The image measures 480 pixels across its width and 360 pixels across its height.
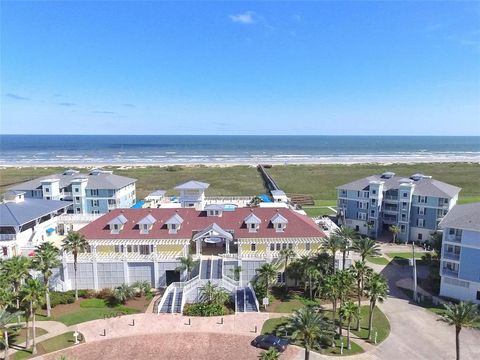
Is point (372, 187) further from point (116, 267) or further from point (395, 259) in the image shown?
point (116, 267)

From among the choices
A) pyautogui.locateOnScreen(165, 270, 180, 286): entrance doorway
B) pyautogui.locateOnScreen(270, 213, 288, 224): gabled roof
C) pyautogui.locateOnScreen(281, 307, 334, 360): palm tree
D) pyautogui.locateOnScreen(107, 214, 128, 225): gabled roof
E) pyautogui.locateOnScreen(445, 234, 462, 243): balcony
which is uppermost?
pyautogui.locateOnScreen(270, 213, 288, 224): gabled roof

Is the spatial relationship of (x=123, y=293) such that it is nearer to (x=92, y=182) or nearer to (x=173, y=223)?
(x=173, y=223)

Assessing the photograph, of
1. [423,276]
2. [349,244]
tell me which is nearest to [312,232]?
[349,244]

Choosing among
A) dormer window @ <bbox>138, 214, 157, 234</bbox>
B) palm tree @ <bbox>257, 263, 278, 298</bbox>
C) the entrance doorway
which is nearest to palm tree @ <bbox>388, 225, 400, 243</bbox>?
palm tree @ <bbox>257, 263, 278, 298</bbox>

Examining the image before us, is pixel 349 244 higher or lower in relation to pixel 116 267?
higher

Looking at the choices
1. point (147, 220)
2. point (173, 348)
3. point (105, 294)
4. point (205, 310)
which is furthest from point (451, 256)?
point (105, 294)

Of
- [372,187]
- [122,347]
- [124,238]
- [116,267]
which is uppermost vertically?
[372,187]

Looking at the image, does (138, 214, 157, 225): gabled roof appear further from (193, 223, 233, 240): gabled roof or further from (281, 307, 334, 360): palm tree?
(281, 307, 334, 360): palm tree
